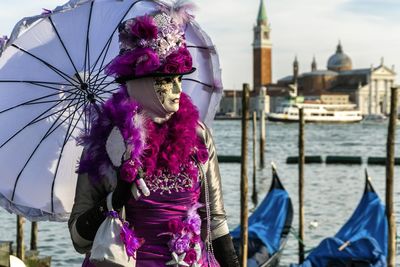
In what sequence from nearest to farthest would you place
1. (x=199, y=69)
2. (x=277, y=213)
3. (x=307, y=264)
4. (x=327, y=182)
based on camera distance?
(x=199, y=69) → (x=307, y=264) → (x=277, y=213) → (x=327, y=182)

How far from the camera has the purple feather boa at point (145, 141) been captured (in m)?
1.73

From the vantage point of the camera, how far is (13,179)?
2.28m

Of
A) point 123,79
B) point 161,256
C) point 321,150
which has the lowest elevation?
point 321,150

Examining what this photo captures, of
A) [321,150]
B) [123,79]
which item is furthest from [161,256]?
[321,150]

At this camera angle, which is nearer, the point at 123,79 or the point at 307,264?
the point at 123,79

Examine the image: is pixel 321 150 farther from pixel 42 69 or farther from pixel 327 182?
pixel 42 69

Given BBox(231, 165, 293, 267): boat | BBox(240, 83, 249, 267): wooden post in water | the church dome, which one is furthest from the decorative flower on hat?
the church dome

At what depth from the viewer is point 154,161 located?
173 centimetres

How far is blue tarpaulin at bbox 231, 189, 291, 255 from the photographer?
891 cm

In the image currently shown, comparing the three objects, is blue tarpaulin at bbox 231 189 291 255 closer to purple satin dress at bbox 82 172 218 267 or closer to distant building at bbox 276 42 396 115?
purple satin dress at bbox 82 172 218 267

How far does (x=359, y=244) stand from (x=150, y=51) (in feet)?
21.4

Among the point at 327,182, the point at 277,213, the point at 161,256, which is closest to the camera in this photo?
the point at 161,256

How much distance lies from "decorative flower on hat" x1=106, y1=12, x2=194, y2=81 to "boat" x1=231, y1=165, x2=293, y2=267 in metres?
6.47

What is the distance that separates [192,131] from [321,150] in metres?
35.9
